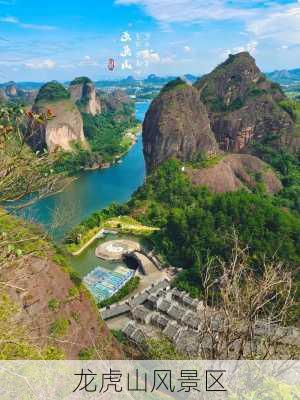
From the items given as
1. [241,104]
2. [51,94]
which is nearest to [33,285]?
[241,104]

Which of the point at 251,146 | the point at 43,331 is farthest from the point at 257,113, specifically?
the point at 43,331

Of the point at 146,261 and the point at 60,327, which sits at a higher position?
the point at 60,327

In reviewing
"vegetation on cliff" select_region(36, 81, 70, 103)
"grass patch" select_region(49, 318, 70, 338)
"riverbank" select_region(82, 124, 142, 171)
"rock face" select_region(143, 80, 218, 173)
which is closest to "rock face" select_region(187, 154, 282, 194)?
"rock face" select_region(143, 80, 218, 173)

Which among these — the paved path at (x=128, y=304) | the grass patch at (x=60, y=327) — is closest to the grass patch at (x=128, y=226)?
the paved path at (x=128, y=304)

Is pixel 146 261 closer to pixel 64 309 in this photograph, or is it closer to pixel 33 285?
pixel 64 309

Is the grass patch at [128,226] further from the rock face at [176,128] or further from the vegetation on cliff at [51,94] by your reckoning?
the vegetation on cliff at [51,94]
